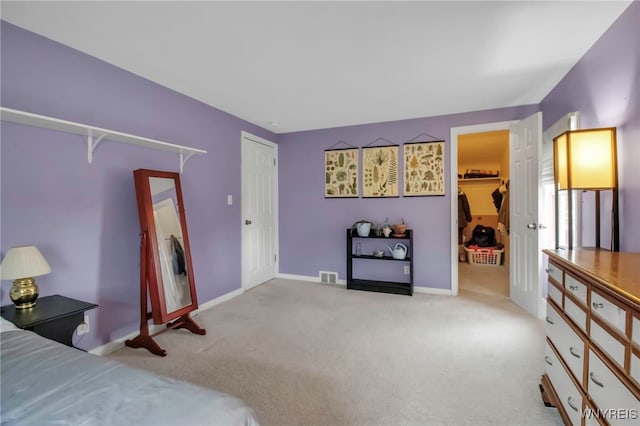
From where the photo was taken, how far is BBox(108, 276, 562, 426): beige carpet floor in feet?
5.41

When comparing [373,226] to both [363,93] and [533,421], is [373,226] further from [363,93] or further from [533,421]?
[533,421]

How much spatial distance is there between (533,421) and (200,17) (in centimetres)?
294

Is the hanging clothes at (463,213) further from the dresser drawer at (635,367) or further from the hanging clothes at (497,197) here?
the dresser drawer at (635,367)

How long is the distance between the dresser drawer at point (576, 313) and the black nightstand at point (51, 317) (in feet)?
8.55

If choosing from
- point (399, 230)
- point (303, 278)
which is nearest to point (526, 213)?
point (399, 230)

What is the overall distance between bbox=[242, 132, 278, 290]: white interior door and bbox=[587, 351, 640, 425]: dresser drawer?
3440 mm

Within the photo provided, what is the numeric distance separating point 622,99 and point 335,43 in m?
1.81

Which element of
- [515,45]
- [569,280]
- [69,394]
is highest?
[515,45]

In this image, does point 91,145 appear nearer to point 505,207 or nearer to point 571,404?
point 571,404

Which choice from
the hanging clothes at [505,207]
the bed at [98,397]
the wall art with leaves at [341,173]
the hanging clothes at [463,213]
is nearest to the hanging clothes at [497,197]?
the hanging clothes at [505,207]

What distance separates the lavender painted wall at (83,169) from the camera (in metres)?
1.83

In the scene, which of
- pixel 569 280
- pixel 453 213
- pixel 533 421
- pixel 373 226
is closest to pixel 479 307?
pixel 453 213

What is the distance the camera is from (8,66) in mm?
1794

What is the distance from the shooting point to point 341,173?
14.0 feet
